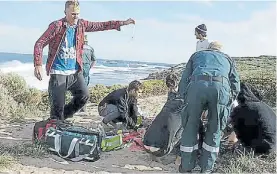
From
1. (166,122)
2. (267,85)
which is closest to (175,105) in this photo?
(166,122)

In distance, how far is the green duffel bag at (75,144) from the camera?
530cm

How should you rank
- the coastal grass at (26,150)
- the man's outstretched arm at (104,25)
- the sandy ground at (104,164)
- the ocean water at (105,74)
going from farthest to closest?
the ocean water at (105,74)
the man's outstretched arm at (104,25)
the coastal grass at (26,150)
the sandy ground at (104,164)

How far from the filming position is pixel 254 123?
532cm

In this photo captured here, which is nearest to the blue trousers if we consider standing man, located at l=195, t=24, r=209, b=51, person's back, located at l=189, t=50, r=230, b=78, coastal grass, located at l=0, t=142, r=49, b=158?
person's back, located at l=189, t=50, r=230, b=78

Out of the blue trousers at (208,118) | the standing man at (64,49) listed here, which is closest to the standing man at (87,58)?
the standing man at (64,49)

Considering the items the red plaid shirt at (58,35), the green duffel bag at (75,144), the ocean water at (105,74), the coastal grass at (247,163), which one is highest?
the red plaid shirt at (58,35)

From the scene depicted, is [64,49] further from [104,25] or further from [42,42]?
[104,25]

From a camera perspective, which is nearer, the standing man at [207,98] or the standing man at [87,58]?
the standing man at [207,98]

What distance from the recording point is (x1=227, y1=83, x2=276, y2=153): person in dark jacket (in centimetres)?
530

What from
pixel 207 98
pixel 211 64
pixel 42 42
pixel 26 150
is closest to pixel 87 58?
pixel 42 42

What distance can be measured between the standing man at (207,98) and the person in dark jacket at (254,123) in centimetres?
49

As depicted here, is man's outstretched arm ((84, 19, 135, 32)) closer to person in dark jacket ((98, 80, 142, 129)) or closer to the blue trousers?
person in dark jacket ((98, 80, 142, 129))

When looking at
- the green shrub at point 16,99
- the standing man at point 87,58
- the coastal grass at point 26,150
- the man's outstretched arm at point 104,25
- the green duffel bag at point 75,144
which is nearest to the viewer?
the green duffel bag at point 75,144

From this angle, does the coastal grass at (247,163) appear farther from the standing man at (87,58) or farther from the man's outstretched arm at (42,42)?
the standing man at (87,58)
